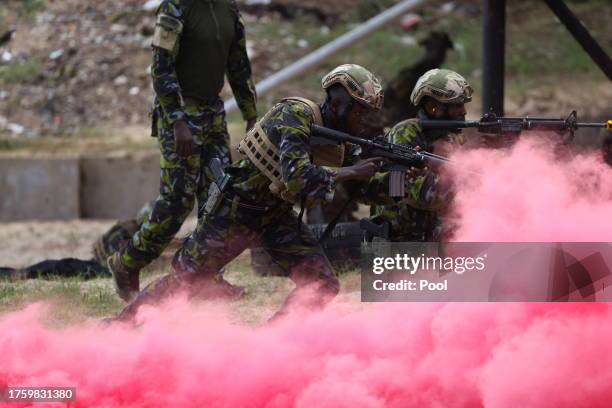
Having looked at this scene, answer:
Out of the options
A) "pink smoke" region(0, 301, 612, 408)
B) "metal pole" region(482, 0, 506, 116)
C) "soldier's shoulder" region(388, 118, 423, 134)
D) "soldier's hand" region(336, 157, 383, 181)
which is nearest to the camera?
"pink smoke" region(0, 301, 612, 408)

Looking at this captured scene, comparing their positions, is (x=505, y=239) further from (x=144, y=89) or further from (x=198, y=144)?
(x=144, y=89)

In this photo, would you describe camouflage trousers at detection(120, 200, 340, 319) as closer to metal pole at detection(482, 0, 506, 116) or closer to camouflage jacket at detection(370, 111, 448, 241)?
camouflage jacket at detection(370, 111, 448, 241)

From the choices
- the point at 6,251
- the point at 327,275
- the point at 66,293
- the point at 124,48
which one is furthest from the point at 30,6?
the point at 327,275

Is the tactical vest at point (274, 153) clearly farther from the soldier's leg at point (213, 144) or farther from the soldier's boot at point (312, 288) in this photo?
the soldier's leg at point (213, 144)

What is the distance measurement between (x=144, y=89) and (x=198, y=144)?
6025mm

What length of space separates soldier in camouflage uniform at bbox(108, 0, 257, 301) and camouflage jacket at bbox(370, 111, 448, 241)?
1014 millimetres

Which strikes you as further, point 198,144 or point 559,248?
point 198,144

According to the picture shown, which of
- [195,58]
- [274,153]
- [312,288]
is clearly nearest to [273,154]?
[274,153]

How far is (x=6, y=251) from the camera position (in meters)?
9.07

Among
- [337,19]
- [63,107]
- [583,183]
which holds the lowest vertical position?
[583,183]

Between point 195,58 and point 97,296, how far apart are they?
1568 millimetres

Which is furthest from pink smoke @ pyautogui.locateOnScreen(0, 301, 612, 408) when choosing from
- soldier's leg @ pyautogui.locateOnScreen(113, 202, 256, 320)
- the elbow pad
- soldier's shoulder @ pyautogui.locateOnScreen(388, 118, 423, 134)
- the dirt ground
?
the dirt ground

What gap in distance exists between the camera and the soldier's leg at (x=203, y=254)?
5.32m

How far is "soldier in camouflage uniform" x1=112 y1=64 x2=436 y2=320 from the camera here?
496cm
